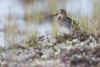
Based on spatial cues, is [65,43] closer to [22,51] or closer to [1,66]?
[22,51]

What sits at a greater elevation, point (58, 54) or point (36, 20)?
point (36, 20)

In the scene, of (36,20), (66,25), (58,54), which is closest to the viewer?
(58,54)

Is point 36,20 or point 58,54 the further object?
point 36,20

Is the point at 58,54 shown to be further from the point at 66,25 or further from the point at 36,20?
the point at 36,20

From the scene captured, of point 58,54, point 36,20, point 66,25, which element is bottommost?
point 58,54

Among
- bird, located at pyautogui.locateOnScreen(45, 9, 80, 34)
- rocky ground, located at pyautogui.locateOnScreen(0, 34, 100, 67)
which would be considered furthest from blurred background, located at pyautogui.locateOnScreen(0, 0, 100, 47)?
rocky ground, located at pyautogui.locateOnScreen(0, 34, 100, 67)

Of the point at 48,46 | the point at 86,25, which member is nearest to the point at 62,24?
the point at 86,25

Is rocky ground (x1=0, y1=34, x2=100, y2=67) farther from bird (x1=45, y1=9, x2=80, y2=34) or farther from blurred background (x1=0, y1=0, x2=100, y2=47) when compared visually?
blurred background (x1=0, y1=0, x2=100, y2=47)

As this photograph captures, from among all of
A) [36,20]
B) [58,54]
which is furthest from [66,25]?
[58,54]
